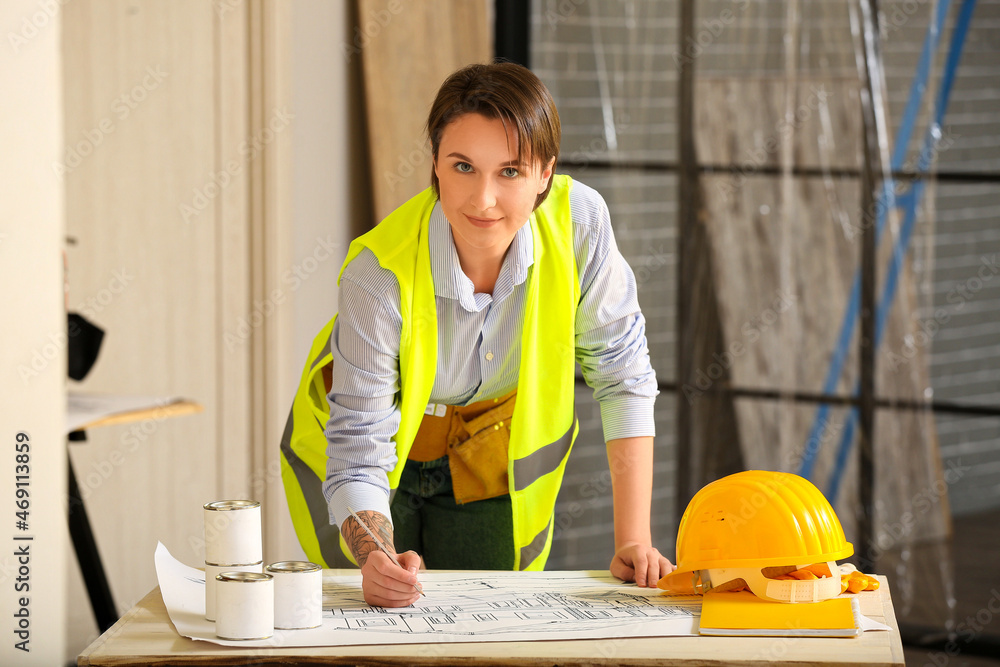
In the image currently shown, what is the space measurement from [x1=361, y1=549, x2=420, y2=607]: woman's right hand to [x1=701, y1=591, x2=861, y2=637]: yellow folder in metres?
0.38

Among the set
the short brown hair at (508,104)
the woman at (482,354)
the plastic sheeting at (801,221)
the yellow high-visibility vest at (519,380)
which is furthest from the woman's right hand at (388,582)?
the plastic sheeting at (801,221)

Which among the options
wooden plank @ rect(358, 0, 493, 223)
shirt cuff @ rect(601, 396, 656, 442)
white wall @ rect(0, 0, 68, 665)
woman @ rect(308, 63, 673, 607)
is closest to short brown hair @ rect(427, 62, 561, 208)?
woman @ rect(308, 63, 673, 607)

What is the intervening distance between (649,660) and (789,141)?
7.92ft

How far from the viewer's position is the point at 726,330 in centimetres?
353

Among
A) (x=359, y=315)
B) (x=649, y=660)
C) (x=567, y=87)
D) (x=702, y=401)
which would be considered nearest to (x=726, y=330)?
(x=702, y=401)

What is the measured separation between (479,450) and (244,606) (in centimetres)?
59

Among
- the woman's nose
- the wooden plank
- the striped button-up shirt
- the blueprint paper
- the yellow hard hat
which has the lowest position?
the blueprint paper

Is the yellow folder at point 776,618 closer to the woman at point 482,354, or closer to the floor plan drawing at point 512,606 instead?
the floor plan drawing at point 512,606

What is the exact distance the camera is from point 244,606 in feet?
4.40

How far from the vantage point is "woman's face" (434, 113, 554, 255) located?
154 cm

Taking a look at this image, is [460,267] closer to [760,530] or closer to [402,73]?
[760,530]

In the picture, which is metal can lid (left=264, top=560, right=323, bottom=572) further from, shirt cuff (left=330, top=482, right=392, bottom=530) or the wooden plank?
the wooden plank

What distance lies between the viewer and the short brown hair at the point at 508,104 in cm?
154

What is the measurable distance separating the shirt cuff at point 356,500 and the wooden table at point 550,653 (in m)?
0.31
